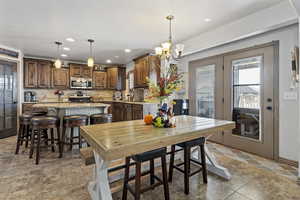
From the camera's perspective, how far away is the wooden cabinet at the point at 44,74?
5488 mm

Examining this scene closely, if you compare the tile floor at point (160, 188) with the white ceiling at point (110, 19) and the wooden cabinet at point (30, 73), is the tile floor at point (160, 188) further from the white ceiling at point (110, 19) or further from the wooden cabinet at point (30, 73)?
the wooden cabinet at point (30, 73)

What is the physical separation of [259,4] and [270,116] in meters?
1.88

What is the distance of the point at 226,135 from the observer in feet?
11.6

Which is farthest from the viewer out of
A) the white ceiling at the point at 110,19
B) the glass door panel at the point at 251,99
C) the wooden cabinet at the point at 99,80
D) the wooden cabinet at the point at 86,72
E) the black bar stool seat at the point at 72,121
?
the wooden cabinet at the point at 99,80

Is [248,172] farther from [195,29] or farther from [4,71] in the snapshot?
[4,71]

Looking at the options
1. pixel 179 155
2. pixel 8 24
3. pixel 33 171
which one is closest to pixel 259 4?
pixel 179 155

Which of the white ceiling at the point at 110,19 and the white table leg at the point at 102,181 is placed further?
the white ceiling at the point at 110,19

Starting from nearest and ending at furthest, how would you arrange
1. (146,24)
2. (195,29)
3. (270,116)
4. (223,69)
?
(270,116)
(146,24)
(195,29)
(223,69)

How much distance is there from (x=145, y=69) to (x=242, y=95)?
2846mm

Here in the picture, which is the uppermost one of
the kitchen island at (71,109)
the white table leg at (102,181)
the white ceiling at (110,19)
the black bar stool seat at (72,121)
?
the white ceiling at (110,19)

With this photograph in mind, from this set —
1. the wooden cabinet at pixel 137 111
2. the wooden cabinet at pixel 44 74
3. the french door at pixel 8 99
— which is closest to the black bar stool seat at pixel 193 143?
the wooden cabinet at pixel 137 111

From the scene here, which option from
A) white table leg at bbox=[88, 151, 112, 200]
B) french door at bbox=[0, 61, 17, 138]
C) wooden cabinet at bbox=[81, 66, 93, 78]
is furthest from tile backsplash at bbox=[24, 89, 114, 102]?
white table leg at bbox=[88, 151, 112, 200]

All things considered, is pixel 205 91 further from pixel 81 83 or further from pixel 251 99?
pixel 81 83

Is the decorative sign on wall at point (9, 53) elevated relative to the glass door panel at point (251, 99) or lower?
elevated
